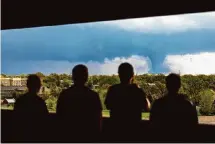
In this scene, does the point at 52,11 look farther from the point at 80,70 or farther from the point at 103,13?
the point at 80,70

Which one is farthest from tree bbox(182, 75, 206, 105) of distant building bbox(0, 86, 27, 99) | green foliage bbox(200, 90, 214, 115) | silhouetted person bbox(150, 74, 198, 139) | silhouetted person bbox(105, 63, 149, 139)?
silhouetted person bbox(150, 74, 198, 139)

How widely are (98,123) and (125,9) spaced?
1.86 metres

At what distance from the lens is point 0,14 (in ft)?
14.7

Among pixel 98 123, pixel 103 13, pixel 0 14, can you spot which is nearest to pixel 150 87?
pixel 103 13

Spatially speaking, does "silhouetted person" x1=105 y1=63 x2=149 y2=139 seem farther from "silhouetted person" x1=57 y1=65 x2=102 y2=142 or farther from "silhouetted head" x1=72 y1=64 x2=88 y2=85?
"silhouetted head" x1=72 y1=64 x2=88 y2=85

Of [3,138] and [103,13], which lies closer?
[3,138]

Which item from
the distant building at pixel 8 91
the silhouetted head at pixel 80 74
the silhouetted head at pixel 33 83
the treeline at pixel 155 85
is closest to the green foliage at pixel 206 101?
the treeline at pixel 155 85

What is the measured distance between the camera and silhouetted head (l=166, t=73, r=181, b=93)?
2.18 metres

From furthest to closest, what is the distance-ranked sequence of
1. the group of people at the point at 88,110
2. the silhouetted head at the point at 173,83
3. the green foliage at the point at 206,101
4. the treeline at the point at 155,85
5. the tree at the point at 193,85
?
the green foliage at the point at 206,101
the tree at the point at 193,85
the treeline at the point at 155,85
the group of people at the point at 88,110
the silhouetted head at the point at 173,83

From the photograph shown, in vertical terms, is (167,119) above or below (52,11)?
below

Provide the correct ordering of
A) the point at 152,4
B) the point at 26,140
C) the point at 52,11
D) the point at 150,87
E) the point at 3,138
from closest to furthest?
the point at 26,140 < the point at 3,138 < the point at 152,4 < the point at 52,11 < the point at 150,87

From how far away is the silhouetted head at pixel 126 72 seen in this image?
2.45 metres

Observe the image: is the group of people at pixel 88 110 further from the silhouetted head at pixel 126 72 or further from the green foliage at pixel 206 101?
the green foliage at pixel 206 101

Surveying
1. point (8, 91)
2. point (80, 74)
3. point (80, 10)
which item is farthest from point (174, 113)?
point (8, 91)
